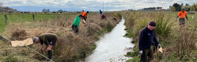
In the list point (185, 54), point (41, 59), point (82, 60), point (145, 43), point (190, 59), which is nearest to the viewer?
point (145, 43)

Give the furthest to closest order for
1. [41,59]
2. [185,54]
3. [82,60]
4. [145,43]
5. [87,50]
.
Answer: [87,50] < [82,60] < [41,59] < [185,54] < [145,43]

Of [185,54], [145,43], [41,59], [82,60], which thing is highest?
[145,43]

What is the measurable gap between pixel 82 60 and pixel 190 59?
4597mm

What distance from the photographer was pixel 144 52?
14.5 ft

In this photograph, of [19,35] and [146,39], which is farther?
[19,35]

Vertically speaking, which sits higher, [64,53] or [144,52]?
[144,52]

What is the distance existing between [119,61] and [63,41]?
2959 mm

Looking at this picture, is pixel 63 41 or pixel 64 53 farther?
pixel 63 41

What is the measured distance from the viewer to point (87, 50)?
8.43 m

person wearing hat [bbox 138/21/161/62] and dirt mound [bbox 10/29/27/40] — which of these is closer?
person wearing hat [bbox 138/21/161/62]

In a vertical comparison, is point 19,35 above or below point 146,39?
below

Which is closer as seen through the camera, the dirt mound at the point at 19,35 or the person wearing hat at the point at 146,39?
the person wearing hat at the point at 146,39

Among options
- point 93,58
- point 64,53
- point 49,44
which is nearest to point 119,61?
point 93,58

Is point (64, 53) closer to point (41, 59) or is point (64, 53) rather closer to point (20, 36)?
point (41, 59)
